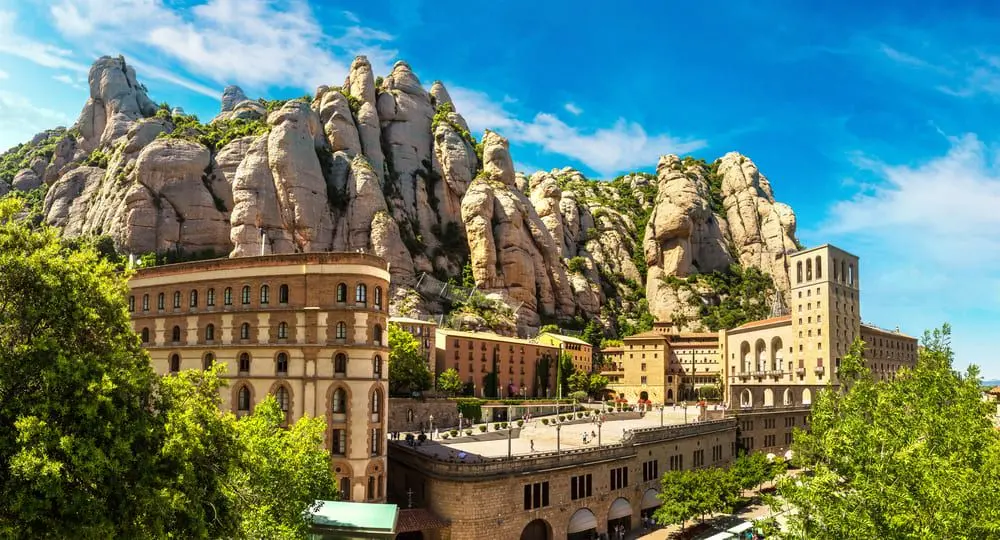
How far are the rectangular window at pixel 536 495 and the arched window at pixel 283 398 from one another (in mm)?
18363

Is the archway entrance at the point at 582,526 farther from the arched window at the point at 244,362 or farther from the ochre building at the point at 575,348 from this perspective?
the ochre building at the point at 575,348

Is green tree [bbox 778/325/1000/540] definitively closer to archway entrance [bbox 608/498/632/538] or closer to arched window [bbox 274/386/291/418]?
archway entrance [bbox 608/498/632/538]

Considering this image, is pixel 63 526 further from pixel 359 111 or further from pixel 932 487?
pixel 359 111

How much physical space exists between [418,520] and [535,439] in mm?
24705

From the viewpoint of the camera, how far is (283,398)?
176 ft

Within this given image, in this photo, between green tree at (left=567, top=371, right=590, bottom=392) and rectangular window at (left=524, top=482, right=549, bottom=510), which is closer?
rectangular window at (left=524, top=482, right=549, bottom=510)

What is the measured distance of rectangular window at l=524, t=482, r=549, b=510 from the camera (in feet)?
183

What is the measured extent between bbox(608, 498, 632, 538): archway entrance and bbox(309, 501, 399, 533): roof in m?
24.3

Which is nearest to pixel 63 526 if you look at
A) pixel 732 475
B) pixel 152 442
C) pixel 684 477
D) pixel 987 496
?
pixel 152 442

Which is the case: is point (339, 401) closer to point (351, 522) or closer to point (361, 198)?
point (351, 522)

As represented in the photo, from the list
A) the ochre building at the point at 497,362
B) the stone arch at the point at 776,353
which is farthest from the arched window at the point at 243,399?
the stone arch at the point at 776,353

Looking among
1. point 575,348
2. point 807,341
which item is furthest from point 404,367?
point 807,341

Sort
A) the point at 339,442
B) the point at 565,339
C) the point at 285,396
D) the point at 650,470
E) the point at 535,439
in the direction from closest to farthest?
1. the point at 339,442
2. the point at 285,396
3. the point at 650,470
4. the point at 535,439
5. the point at 565,339

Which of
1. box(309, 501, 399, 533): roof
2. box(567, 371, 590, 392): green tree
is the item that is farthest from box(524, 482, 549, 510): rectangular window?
box(567, 371, 590, 392): green tree
